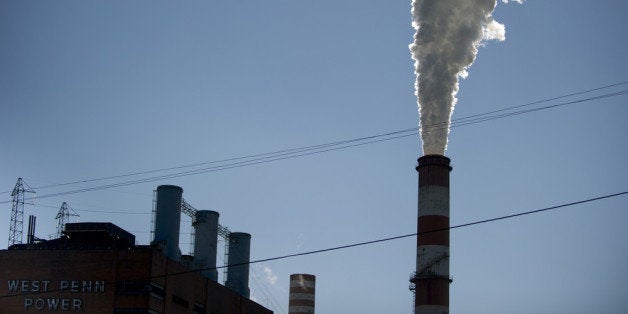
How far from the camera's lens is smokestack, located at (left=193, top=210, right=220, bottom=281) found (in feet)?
234

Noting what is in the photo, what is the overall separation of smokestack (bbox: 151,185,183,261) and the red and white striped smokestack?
16.8 meters

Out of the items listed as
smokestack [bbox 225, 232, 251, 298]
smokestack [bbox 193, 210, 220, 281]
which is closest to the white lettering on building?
smokestack [bbox 193, 210, 220, 281]

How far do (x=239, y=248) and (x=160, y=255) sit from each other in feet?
74.5

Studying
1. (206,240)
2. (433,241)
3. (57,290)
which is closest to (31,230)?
(57,290)

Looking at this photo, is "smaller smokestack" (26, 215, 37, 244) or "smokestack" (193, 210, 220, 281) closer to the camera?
"smaller smokestack" (26, 215, 37, 244)

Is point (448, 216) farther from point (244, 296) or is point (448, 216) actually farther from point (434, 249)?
point (244, 296)

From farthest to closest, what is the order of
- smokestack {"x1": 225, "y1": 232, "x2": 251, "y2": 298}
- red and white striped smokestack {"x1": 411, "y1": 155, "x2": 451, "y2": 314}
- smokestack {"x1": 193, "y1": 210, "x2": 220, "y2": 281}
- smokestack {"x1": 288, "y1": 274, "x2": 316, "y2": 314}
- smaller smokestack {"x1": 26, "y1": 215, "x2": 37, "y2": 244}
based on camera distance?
smokestack {"x1": 288, "y1": 274, "x2": 316, "y2": 314} → smokestack {"x1": 225, "y1": 232, "x2": 251, "y2": 298} → smokestack {"x1": 193, "y1": 210, "x2": 220, "y2": 281} → smaller smokestack {"x1": 26, "y1": 215, "x2": 37, "y2": 244} → red and white striped smokestack {"x1": 411, "y1": 155, "x2": 451, "y2": 314}

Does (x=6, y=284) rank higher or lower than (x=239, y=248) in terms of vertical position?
lower

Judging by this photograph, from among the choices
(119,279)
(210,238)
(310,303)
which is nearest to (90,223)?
(119,279)

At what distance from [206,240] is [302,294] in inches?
807

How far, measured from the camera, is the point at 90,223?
6109cm

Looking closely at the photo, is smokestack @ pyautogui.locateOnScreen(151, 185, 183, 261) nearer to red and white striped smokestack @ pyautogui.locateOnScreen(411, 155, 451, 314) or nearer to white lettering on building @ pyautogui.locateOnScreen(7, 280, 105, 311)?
white lettering on building @ pyautogui.locateOnScreen(7, 280, 105, 311)

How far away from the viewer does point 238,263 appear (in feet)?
268

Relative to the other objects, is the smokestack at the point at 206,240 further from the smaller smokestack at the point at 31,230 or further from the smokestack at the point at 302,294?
the smokestack at the point at 302,294
